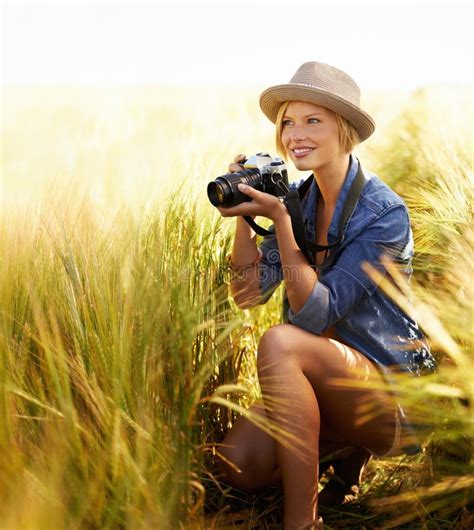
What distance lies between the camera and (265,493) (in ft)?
6.73

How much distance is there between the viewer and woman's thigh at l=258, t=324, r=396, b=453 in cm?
177

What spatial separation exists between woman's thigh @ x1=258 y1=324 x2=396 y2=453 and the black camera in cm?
36

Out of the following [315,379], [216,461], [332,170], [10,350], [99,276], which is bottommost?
[216,461]

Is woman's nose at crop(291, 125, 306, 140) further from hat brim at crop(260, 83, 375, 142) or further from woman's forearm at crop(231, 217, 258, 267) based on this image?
woman's forearm at crop(231, 217, 258, 267)

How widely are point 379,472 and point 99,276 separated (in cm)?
114

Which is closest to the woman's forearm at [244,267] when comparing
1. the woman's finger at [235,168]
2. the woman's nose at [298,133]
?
the woman's finger at [235,168]

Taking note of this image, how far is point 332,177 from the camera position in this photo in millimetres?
2066

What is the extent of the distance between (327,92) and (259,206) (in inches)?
13.9

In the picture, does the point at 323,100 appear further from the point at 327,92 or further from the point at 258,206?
the point at 258,206

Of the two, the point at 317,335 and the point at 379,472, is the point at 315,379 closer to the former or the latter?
the point at 317,335

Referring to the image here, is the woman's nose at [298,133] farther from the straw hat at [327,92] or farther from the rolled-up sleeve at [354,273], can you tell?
the rolled-up sleeve at [354,273]

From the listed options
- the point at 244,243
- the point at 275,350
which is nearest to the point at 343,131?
the point at 244,243

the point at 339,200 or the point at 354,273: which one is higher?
the point at 339,200

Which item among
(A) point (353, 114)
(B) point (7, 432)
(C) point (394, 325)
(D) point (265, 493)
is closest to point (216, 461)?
(D) point (265, 493)
